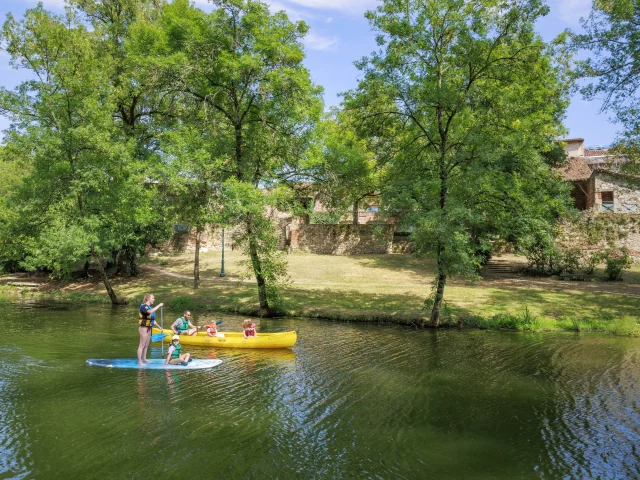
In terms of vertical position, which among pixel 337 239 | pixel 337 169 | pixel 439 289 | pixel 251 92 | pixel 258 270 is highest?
pixel 251 92

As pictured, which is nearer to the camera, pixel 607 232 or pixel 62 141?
pixel 62 141

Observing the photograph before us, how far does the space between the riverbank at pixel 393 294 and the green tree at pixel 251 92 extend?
9.01ft

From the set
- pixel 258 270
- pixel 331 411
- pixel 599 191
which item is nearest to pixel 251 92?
pixel 258 270

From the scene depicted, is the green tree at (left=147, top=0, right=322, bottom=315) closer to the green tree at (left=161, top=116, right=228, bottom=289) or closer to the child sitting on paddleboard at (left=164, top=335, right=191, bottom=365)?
the green tree at (left=161, top=116, right=228, bottom=289)

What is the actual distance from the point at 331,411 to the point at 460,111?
44.7ft

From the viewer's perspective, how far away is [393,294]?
2489 centimetres

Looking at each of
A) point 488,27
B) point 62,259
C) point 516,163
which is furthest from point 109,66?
point 516,163

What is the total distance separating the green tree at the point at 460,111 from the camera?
17.9 m

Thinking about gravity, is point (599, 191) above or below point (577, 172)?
below

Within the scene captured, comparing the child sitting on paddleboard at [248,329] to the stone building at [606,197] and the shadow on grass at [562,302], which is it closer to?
the shadow on grass at [562,302]

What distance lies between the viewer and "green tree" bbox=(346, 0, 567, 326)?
1788 cm

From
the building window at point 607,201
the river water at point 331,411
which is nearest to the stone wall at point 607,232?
the building window at point 607,201

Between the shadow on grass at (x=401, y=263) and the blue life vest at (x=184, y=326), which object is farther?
the shadow on grass at (x=401, y=263)

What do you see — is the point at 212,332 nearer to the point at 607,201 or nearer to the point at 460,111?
the point at 460,111
